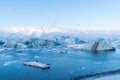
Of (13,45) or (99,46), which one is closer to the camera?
(99,46)

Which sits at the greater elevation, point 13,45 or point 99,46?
point 13,45

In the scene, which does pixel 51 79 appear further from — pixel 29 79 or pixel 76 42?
pixel 76 42

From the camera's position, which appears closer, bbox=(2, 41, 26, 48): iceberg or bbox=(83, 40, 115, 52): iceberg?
bbox=(83, 40, 115, 52): iceberg

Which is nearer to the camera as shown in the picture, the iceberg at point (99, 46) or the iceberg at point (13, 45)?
the iceberg at point (99, 46)

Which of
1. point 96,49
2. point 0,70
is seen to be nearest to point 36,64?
point 0,70

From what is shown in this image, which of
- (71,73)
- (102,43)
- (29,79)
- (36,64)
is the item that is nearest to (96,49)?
(102,43)

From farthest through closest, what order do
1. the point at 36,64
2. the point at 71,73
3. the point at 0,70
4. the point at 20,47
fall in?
the point at 20,47, the point at 36,64, the point at 0,70, the point at 71,73

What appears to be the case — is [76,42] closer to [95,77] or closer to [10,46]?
[10,46]

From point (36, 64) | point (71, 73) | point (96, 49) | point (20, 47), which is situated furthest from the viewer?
point (20, 47)

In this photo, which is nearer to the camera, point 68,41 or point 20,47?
point 20,47

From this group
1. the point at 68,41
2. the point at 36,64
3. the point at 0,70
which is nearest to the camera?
the point at 0,70
